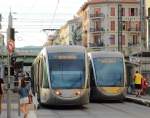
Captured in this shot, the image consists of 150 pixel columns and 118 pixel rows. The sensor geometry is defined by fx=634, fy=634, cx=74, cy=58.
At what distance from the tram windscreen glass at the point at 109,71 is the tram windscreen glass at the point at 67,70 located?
5767 mm

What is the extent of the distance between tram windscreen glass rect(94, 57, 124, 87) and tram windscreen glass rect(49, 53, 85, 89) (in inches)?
227

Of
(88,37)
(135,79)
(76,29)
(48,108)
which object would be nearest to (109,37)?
(88,37)

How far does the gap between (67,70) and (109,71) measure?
6.79 metres

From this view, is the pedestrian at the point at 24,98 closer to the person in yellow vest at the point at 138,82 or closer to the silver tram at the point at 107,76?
the silver tram at the point at 107,76

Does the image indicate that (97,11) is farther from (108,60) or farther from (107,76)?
(107,76)

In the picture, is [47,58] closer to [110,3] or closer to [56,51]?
[56,51]

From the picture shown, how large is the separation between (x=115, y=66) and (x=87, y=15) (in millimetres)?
116238

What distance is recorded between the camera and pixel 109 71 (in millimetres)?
37406

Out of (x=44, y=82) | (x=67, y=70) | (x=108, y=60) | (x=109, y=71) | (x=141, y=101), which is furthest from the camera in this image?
(x=108, y=60)

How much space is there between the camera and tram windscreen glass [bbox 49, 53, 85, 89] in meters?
30.6

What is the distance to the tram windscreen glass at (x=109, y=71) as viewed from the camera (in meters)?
37.0

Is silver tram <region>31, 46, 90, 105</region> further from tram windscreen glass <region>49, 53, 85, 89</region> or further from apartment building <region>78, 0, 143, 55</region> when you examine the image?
apartment building <region>78, 0, 143, 55</region>

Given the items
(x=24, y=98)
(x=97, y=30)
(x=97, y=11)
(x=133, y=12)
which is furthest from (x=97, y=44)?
(x=24, y=98)

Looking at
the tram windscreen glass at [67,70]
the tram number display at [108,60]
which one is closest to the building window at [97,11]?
the tram number display at [108,60]
